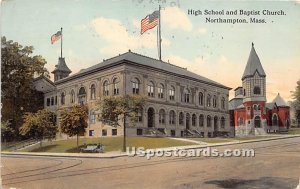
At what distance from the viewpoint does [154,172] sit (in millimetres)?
9297

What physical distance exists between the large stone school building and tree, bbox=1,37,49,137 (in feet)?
0.91

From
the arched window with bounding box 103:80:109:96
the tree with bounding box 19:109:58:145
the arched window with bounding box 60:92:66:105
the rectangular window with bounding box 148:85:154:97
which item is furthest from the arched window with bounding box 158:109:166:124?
the tree with bounding box 19:109:58:145

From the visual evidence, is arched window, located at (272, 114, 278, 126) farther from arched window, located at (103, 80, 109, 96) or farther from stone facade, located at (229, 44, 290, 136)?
arched window, located at (103, 80, 109, 96)

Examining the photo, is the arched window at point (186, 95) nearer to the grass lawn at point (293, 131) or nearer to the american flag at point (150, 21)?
the american flag at point (150, 21)

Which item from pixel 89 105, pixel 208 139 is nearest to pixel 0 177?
pixel 89 105

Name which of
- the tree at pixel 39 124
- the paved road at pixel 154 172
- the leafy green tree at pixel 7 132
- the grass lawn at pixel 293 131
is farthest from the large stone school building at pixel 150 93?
the grass lawn at pixel 293 131

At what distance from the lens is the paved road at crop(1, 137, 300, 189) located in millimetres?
9195

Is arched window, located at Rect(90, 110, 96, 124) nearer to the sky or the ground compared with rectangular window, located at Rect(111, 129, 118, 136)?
nearer to the sky

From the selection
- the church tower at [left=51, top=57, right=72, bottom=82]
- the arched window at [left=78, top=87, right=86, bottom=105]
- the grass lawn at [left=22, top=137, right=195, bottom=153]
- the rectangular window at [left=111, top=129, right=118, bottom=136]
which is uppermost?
the church tower at [left=51, top=57, right=72, bottom=82]

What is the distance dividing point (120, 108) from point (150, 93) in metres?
0.82

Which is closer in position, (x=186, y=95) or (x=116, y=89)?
(x=116, y=89)

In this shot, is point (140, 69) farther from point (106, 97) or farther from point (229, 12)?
point (229, 12)

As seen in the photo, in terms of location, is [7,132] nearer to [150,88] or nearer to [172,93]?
[150,88]

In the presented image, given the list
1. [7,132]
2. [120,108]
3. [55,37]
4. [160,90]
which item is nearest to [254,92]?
[160,90]
